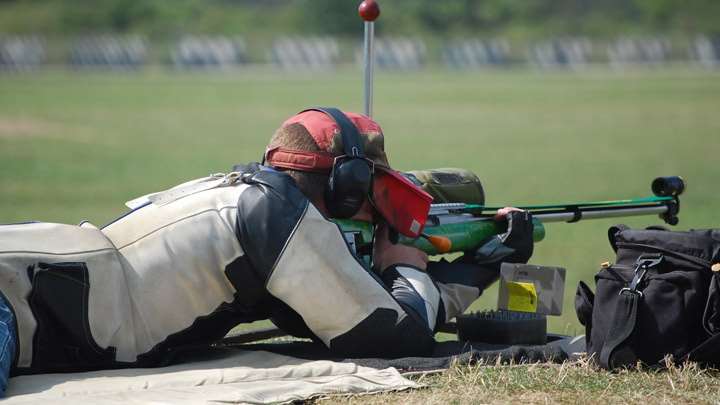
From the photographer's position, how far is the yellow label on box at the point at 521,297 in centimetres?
497

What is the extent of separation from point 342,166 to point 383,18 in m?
86.1

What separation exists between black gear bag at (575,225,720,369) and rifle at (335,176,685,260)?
2.48 feet

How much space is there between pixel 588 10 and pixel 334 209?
314 ft

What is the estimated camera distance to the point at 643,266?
15.3ft

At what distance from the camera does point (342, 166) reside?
4504 mm

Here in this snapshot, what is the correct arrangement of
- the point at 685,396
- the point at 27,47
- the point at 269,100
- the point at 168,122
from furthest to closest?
the point at 27,47
the point at 269,100
the point at 168,122
the point at 685,396

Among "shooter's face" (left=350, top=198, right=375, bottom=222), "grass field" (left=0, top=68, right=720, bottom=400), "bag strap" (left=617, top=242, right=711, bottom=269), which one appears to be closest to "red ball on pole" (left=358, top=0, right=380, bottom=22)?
"shooter's face" (left=350, top=198, right=375, bottom=222)

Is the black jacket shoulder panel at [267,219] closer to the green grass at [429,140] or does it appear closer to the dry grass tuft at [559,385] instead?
the dry grass tuft at [559,385]

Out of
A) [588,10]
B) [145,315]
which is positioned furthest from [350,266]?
[588,10]

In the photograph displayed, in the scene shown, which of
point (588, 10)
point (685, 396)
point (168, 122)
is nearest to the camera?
point (685, 396)

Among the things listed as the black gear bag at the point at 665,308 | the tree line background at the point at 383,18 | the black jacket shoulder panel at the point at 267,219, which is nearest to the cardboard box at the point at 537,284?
the black gear bag at the point at 665,308

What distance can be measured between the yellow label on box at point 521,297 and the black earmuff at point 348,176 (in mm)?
834

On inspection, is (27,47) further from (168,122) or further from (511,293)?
(511,293)

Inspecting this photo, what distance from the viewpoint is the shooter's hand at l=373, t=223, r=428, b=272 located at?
4871 mm
